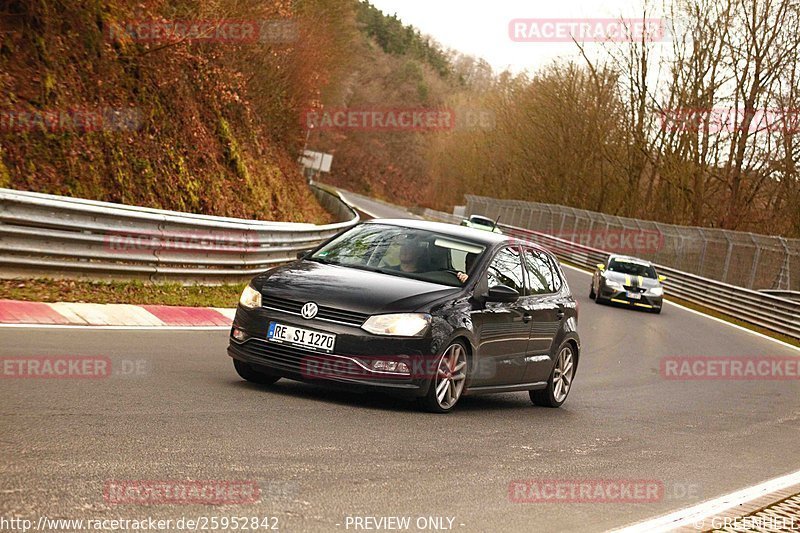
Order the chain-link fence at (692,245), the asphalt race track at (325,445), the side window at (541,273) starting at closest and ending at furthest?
1. the asphalt race track at (325,445)
2. the side window at (541,273)
3. the chain-link fence at (692,245)

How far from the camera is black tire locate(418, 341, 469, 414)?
29.0 ft

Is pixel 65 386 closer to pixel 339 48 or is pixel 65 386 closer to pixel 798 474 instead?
pixel 798 474

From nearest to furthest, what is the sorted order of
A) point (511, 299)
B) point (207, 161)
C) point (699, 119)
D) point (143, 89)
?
point (511, 299) < point (143, 89) < point (207, 161) < point (699, 119)

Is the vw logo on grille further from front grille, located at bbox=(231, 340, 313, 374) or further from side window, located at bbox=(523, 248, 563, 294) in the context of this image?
side window, located at bbox=(523, 248, 563, 294)

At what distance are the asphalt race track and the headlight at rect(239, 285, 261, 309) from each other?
671 millimetres

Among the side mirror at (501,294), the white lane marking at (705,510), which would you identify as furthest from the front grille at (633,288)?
the white lane marking at (705,510)

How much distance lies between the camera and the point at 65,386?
7902 millimetres

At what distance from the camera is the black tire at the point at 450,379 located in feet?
29.0

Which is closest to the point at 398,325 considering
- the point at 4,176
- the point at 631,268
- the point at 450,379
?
the point at 450,379

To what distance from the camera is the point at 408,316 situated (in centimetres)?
865

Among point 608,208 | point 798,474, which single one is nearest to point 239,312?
point 798,474

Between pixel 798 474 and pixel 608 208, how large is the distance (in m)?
57.6

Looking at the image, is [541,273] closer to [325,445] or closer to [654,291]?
[325,445]

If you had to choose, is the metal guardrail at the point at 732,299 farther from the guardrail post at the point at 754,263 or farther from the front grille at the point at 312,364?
the front grille at the point at 312,364
